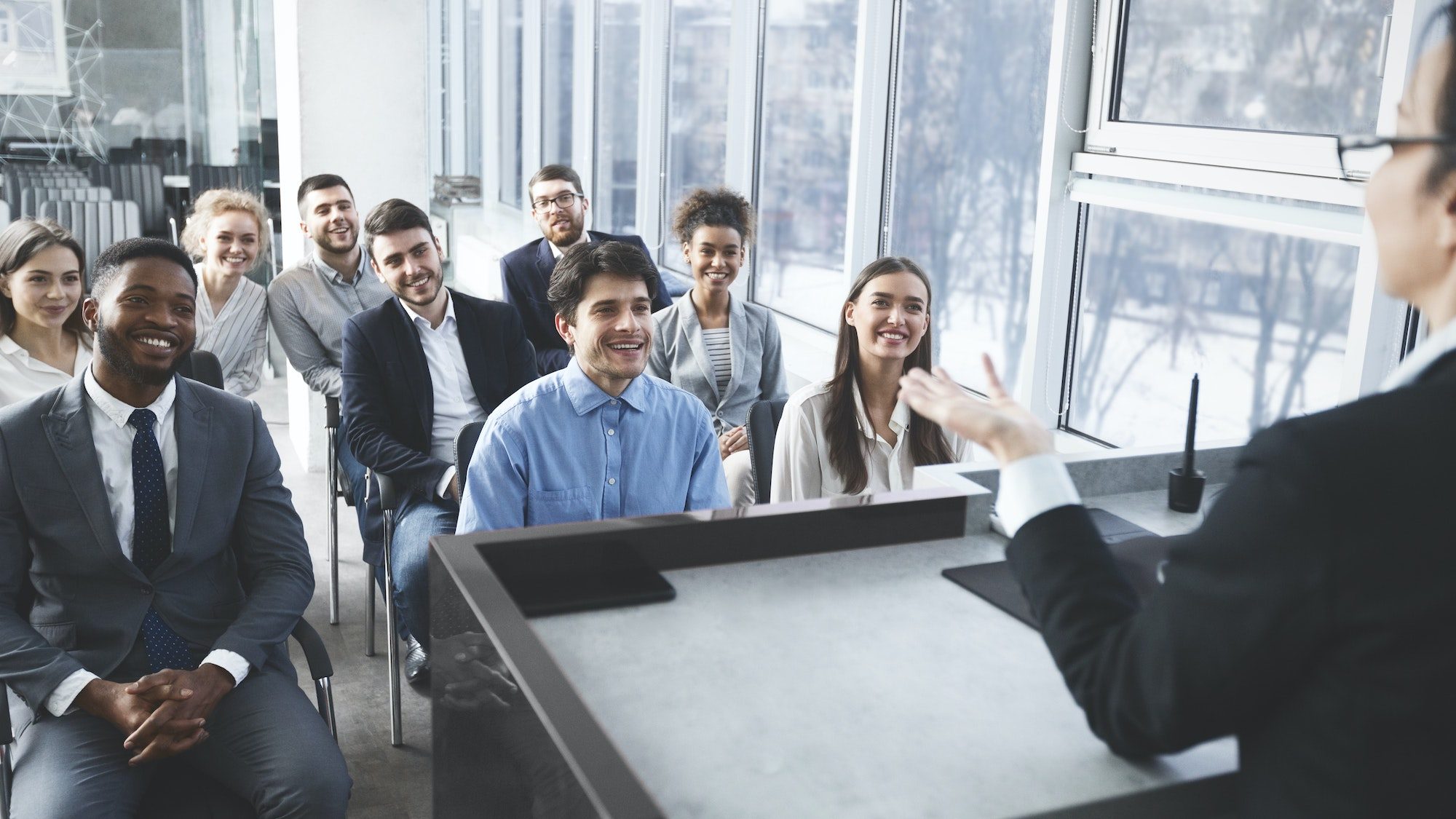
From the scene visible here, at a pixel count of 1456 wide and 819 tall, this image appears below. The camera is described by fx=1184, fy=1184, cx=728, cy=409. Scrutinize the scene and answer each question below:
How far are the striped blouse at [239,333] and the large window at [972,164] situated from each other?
2.26 m

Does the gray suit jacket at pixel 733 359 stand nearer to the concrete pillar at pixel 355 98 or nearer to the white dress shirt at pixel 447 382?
the white dress shirt at pixel 447 382

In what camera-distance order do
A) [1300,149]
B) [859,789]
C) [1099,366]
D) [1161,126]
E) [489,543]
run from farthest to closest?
[1099,366], [1161,126], [1300,149], [489,543], [859,789]

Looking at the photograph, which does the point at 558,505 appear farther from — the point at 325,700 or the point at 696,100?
the point at 696,100

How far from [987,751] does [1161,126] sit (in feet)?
7.52

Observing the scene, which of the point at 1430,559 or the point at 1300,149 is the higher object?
the point at 1300,149

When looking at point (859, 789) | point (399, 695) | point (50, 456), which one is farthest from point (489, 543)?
point (399, 695)

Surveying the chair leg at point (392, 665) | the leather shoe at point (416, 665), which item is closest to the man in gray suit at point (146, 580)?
the chair leg at point (392, 665)

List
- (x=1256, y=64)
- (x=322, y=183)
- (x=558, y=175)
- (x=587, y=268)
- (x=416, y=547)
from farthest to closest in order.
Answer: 1. (x=558, y=175)
2. (x=322, y=183)
3. (x=416, y=547)
4. (x=1256, y=64)
5. (x=587, y=268)

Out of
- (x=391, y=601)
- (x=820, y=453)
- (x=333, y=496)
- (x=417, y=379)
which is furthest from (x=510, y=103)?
(x=820, y=453)

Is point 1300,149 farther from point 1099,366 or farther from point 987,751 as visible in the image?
point 987,751

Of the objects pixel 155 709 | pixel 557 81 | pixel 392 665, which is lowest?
pixel 392 665

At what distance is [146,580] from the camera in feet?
7.22

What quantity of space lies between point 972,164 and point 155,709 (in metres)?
2.77

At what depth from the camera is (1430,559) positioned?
2.68 feet
